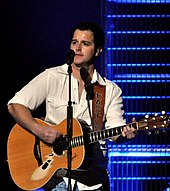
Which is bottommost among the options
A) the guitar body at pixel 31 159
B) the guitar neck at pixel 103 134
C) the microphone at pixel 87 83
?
the guitar body at pixel 31 159

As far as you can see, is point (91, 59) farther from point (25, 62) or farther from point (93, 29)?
point (25, 62)

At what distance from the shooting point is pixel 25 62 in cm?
507

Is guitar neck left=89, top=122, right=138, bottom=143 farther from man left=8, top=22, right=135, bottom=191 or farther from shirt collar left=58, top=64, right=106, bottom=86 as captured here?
shirt collar left=58, top=64, right=106, bottom=86

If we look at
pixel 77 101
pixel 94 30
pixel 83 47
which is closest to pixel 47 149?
pixel 77 101

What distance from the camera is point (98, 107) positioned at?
3.77m

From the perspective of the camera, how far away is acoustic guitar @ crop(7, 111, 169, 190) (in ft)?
11.6

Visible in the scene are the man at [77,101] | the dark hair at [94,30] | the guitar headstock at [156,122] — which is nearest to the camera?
the guitar headstock at [156,122]

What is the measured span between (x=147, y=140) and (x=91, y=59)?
1.41 metres

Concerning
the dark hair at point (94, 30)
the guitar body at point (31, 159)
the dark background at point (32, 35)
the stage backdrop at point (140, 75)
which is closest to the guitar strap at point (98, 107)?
the guitar body at point (31, 159)

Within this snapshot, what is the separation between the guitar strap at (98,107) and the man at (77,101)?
0.03 m

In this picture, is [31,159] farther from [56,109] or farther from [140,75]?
[140,75]

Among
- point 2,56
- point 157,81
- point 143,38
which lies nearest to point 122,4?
point 143,38

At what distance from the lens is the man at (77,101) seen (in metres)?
3.65

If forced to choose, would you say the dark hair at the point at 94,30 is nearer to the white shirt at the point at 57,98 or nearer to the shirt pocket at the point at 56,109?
the white shirt at the point at 57,98
